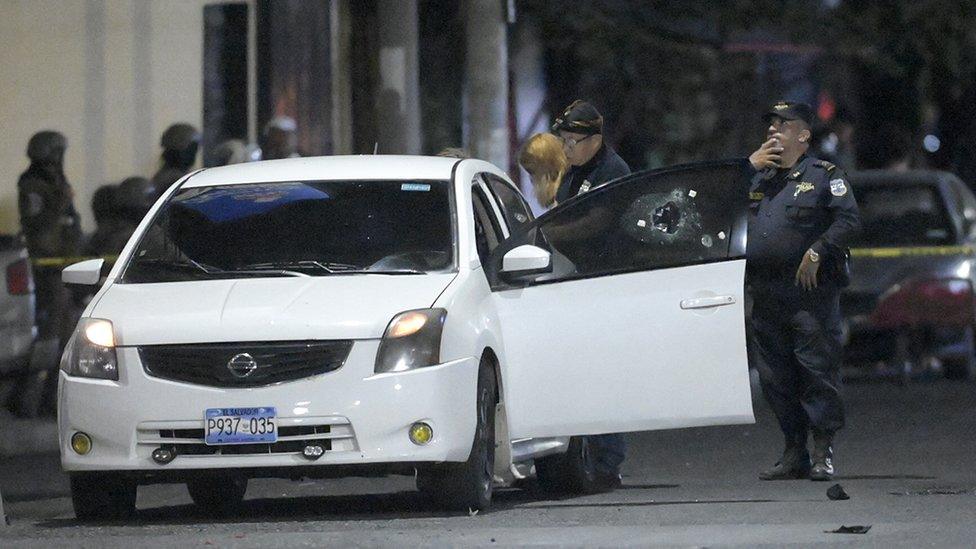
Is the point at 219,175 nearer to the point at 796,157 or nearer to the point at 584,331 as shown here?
Answer: the point at 584,331

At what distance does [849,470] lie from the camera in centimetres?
1247

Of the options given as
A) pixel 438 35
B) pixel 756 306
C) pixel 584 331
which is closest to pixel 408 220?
pixel 584 331

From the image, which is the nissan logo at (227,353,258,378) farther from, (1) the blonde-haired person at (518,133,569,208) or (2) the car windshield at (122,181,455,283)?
(1) the blonde-haired person at (518,133,569,208)

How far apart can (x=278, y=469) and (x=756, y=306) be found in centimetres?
303

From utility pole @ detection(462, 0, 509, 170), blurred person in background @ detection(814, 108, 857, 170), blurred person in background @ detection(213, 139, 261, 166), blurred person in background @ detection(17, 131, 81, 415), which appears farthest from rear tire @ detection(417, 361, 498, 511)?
blurred person in background @ detection(814, 108, 857, 170)

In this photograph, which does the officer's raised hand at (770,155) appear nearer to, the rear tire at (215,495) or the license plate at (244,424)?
the rear tire at (215,495)

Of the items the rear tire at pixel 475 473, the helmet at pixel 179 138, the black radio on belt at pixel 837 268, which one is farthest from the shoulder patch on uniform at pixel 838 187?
the helmet at pixel 179 138

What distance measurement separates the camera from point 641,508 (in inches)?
414

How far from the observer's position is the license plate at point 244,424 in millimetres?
9789

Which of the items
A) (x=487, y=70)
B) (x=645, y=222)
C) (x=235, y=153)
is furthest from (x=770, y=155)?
(x=487, y=70)

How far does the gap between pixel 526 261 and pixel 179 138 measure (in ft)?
29.9

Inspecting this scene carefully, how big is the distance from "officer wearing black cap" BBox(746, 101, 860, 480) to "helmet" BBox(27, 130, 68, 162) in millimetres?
7750

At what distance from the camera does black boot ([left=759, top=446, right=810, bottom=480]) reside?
11.9 m

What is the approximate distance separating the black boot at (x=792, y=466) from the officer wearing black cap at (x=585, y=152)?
168cm
